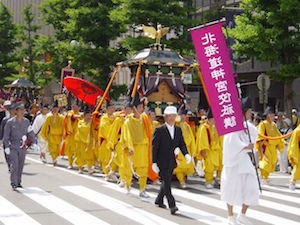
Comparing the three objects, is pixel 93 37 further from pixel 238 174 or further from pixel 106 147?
pixel 238 174

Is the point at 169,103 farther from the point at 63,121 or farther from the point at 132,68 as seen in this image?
the point at 63,121

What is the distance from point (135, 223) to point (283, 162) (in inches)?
356

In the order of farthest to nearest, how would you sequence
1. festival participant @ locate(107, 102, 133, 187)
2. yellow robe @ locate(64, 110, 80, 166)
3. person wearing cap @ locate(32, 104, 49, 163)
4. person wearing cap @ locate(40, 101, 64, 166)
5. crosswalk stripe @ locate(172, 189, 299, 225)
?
1. person wearing cap @ locate(32, 104, 49, 163)
2. person wearing cap @ locate(40, 101, 64, 166)
3. yellow robe @ locate(64, 110, 80, 166)
4. festival participant @ locate(107, 102, 133, 187)
5. crosswalk stripe @ locate(172, 189, 299, 225)

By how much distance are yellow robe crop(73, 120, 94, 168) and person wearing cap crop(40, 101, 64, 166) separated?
200cm

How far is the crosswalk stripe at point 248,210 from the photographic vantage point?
7898mm

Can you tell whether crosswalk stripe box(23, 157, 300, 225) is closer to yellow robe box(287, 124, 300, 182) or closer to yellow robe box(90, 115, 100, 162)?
yellow robe box(287, 124, 300, 182)

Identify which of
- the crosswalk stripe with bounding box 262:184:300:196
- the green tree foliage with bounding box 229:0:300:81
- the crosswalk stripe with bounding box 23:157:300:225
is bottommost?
the crosswalk stripe with bounding box 262:184:300:196

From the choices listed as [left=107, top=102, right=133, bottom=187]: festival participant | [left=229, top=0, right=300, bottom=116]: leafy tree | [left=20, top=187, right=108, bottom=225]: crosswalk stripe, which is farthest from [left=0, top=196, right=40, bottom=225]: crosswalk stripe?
[left=229, top=0, right=300, bottom=116]: leafy tree

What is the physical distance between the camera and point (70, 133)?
49.9ft

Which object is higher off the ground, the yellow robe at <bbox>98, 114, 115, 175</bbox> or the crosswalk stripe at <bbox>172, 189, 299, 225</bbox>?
the yellow robe at <bbox>98, 114, 115, 175</bbox>

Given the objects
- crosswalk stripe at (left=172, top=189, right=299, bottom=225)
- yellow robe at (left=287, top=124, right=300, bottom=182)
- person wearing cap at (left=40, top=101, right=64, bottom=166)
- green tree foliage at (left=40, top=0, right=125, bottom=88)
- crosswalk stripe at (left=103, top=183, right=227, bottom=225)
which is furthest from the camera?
green tree foliage at (left=40, top=0, right=125, bottom=88)

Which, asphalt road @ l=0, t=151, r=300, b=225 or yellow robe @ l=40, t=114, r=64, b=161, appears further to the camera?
yellow robe @ l=40, t=114, r=64, b=161

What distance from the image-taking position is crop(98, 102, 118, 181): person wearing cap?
1251 cm

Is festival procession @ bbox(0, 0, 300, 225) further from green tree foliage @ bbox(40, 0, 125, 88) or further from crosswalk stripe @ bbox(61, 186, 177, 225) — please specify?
green tree foliage @ bbox(40, 0, 125, 88)
